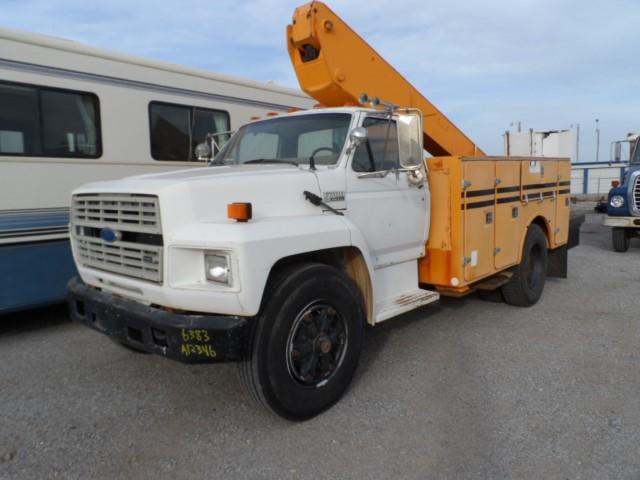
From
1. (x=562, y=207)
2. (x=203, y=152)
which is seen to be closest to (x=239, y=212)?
(x=203, y=152)

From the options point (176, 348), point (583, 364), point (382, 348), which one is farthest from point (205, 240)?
point (583, 364)

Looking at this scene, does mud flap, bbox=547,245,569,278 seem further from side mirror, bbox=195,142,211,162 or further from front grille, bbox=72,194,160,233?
front grille, bbox=72,194,160,233

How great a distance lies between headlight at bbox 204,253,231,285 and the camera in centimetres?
284

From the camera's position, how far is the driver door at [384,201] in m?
3.95

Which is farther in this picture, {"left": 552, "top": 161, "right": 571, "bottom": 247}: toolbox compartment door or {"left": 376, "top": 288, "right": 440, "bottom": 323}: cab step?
{"left": 552, "top": 161, "right": 571, "bottom": 247}: toolbox compartment door

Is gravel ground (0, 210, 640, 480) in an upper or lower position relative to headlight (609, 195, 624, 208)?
lower

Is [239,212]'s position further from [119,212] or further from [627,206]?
[627,206]

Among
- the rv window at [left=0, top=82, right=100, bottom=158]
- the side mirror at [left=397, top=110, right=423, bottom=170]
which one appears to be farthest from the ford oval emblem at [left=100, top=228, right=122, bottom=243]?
the rv window at [left=0, top=82, right=100, bottom=158]

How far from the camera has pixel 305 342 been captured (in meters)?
3.29

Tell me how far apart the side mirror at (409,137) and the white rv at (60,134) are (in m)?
3.41

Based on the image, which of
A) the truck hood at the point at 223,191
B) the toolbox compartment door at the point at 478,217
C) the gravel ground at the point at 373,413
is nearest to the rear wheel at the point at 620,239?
the gravel ground at the point at 373,413

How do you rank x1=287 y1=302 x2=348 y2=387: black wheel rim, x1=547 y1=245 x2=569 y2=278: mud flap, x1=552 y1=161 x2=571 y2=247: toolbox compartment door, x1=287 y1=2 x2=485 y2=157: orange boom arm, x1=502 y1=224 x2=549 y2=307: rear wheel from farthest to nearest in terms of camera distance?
x1=547 y1=245 x2=569 y2=278: mud flap, x1=552 y1=161 x2=571 y2=247: toolbox compartment door, x1=502 y1=224 x2=549 y2=307: rear wheel, x1=287 y1=2 x2=485 y2=157: orange boom arm, x1=287 y1=302 x2=348 y2=387: black wheel rim

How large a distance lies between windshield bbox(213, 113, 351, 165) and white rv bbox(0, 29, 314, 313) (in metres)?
1.70

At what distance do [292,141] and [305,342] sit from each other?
5.98 feet
